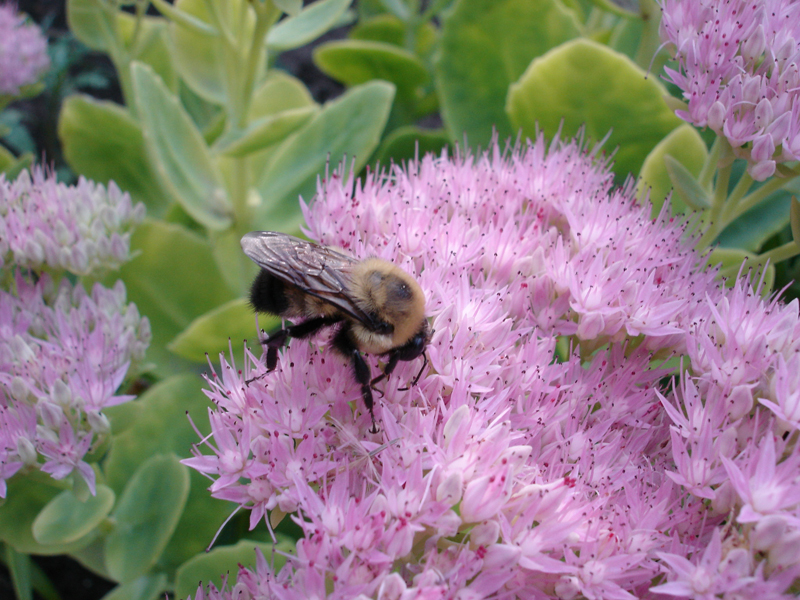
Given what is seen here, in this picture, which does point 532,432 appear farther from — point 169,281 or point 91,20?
point 91,20

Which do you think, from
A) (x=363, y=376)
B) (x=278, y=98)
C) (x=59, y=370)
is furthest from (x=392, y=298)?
(x=278, y=98)

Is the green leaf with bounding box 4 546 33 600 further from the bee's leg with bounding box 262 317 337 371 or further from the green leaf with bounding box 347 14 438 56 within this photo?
the green leaf with bounding box 347 14 438 56

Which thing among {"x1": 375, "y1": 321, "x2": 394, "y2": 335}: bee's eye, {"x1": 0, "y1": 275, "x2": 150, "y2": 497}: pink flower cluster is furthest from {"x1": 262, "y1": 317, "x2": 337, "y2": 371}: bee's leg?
{"x1": 0, "y1": 275, "x2": 150, "y2": 497}: pink flower cluster

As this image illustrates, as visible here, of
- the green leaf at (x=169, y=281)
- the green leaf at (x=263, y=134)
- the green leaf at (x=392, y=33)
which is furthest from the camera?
the green leaf at (x=392, y=33)

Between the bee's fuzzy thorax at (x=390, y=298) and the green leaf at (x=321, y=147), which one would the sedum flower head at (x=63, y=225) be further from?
the bee's fuzzy thorax at (x=390, y=298)

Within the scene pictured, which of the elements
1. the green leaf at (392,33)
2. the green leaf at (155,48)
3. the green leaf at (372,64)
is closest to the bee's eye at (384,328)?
the green leaf at (372,64)

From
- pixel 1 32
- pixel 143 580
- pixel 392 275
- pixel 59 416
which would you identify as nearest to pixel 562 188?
pixel 392 275
